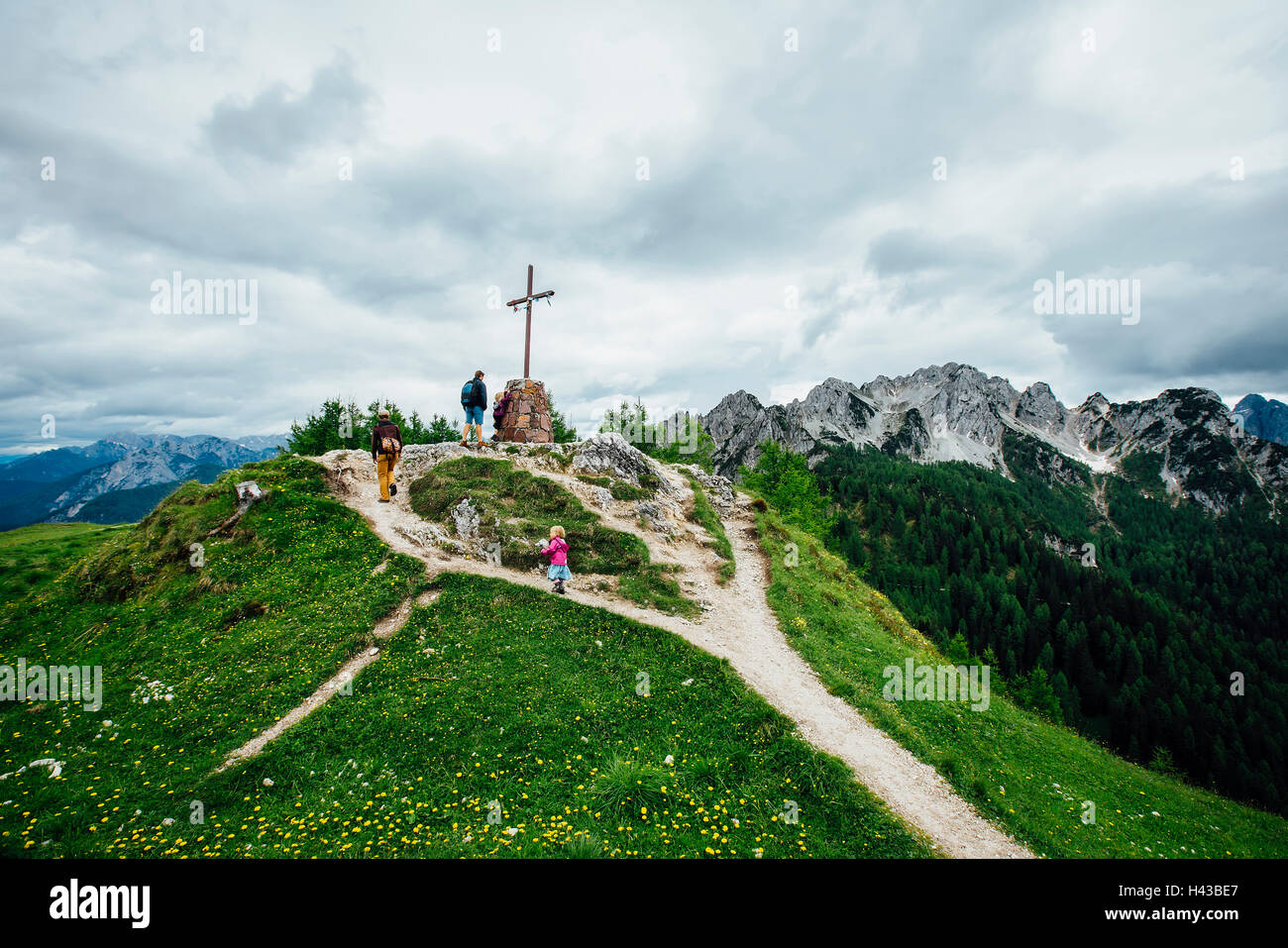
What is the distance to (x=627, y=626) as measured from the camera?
18781 millimetres

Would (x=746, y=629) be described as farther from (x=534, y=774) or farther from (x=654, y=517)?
(x=534, y=774)

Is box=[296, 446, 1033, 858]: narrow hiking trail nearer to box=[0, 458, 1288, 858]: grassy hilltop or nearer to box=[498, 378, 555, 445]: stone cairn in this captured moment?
box=[0, 458, 1288, 858]: grassy hilltop

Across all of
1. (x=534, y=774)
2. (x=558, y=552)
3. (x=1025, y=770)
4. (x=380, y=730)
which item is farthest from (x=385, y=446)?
(x=1025, y=770)

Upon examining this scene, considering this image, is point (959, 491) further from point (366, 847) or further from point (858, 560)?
point (366, 847)

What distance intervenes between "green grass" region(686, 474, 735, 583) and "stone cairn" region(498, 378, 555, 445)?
11.9 meters

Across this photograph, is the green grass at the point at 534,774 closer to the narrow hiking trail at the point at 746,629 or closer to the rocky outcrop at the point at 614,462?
the narrow hiking trail at the point at 746,629

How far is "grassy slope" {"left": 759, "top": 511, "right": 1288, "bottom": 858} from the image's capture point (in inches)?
515

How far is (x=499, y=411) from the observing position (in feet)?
113

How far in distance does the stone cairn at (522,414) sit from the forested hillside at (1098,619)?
55.0 m

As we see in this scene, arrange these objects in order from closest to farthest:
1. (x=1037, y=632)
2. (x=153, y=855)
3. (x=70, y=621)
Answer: (x=153, y=855) → (x=70, y=621) → (x=1037, y=632)

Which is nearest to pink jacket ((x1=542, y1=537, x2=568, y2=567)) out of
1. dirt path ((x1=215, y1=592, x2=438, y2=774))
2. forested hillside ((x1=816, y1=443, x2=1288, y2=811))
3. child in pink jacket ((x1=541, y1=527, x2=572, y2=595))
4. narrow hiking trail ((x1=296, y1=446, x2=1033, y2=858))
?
child in pink jacket ((x1=541, y1=527, x2=572, y2=595))

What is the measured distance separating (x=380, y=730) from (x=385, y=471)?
17562mm

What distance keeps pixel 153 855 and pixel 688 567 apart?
68.1 feet
